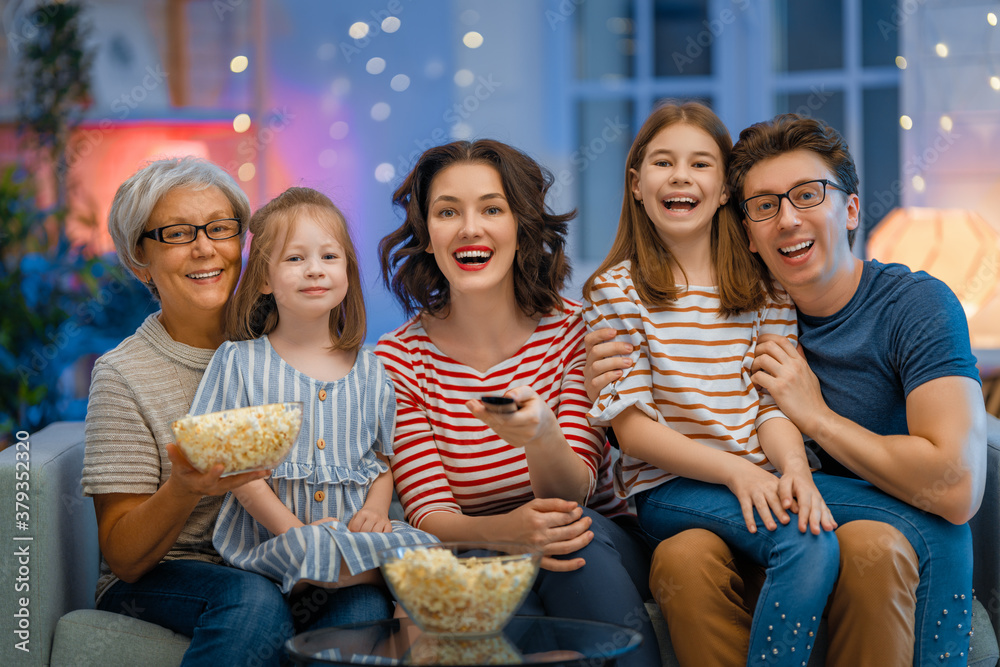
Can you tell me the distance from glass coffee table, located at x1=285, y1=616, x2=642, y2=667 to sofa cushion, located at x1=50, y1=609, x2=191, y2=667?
0.40 m

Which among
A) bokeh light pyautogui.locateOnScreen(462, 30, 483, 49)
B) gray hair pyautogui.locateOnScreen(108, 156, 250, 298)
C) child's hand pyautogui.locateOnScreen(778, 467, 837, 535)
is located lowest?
child's hand pyautogui.locateOnScreen(778, 467, 837, 535)

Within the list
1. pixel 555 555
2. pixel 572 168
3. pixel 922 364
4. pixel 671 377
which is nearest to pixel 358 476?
pixel 555 555

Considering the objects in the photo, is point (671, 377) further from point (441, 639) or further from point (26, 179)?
point (26, 179)

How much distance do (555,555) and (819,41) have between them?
3089 millimetres

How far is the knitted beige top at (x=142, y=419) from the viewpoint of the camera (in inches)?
56.3

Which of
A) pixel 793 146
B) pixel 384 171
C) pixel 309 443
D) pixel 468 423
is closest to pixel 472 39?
pixel 384 171

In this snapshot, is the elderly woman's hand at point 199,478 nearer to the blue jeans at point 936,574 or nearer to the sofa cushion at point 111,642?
the sofa cushion at point 111,642

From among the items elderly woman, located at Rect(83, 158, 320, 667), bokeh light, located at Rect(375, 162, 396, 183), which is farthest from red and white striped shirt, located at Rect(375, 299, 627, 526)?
bokeh light, located at Rect(375, 162, 396, 183)

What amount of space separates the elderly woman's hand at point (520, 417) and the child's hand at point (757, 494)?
1.14 feet

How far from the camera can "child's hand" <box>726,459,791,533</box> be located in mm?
1380

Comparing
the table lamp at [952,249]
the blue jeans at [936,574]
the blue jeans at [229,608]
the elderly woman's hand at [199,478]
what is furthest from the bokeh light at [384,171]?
the blue jeans at [936,574]

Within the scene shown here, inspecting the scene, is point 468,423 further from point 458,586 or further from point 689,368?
point 458,586

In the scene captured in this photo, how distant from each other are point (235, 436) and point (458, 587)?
15.1 inches

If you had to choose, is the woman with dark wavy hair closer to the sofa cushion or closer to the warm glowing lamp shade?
the sofa cushion
